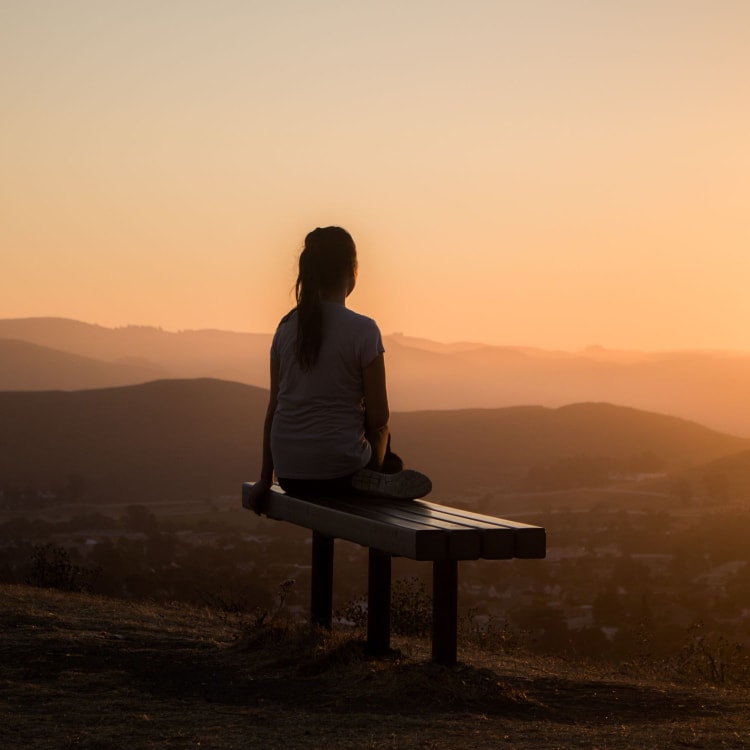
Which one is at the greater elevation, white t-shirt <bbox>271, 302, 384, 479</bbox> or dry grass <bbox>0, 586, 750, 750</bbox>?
white t-shirt <bbox>271, 302, 384, 479</bbox>

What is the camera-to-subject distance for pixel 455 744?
15.2 feet

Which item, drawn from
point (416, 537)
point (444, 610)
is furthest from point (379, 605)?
point (416, 537)

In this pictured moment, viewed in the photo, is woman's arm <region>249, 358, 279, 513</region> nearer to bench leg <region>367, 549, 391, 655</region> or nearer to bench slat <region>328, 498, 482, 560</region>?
bench slat <region>328, 498, 482, 560</region>

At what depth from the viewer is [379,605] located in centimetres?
650

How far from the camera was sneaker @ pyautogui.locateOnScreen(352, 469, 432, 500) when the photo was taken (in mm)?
6463

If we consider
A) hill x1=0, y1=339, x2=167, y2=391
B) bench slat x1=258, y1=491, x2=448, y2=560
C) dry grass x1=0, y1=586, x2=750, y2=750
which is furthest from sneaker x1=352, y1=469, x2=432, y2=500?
hill x1=0, y1=339, x2=167, y2=391

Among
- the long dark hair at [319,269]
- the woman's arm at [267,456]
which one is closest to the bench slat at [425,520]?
the woman's arm at [267,456]

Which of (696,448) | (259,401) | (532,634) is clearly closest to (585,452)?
(696,448)

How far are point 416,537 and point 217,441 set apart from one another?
8896cm

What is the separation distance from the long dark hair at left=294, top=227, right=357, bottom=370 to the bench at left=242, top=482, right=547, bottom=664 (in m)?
0.88

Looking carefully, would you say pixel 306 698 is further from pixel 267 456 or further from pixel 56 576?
pixel 56 576

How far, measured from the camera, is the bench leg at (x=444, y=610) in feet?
19.1

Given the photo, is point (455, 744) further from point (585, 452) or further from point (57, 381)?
point (57, 381)

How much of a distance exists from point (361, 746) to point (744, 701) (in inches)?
98.1
